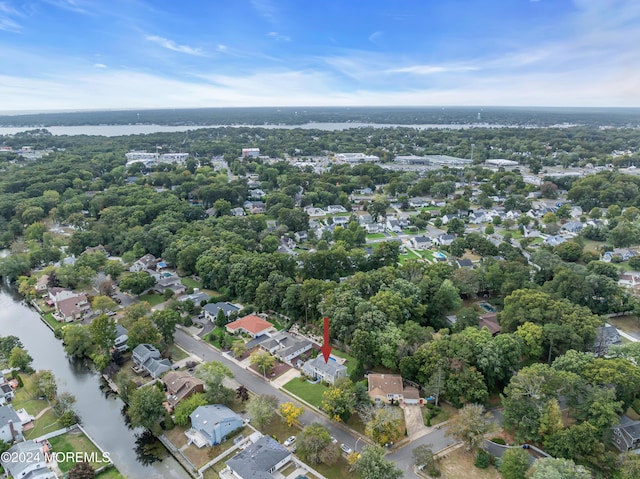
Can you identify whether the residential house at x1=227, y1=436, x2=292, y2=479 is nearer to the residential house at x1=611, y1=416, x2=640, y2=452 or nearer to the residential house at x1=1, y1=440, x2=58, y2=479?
the residential house at x1=1, y1=440, x2=58, y2=479

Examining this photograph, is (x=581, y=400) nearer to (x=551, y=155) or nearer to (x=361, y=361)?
(x=361, y=361)

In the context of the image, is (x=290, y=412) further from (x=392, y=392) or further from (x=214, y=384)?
(x=392, y=392)

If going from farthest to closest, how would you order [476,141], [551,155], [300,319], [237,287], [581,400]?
[476,141]
[551,155]
[237,287]
[300,319]
[581,400]

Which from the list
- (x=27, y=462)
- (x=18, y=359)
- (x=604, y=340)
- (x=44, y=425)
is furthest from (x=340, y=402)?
(x=18, y=359)

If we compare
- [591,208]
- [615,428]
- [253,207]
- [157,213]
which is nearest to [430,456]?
[615,428]

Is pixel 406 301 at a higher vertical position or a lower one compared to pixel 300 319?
higher

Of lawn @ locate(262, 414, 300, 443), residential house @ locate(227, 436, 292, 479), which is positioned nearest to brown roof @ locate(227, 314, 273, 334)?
lawn @ locate(262, 414, 300, 443)
